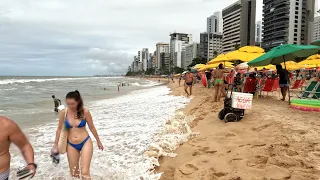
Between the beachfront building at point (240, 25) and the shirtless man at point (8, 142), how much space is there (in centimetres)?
11999

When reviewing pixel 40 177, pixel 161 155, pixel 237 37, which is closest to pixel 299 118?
pixel 161 155

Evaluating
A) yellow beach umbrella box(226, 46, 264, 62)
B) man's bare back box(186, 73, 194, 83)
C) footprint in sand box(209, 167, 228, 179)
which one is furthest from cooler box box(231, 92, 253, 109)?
man's bare back box(186, 73, 194, 83)

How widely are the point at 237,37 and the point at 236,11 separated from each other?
12922 mm

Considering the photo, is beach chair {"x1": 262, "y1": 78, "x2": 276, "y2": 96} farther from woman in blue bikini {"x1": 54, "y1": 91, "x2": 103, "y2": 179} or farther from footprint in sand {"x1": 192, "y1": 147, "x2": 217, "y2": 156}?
woman in blue bikini {"x1": 54, "y1": 91, "x2": 103, "y2": 179}

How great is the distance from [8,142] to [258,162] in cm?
298

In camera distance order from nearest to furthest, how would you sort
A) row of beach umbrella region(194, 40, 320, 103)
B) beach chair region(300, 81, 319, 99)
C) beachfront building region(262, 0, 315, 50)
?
row of beach umbrella region(194, 40, 320, 103)
beach chair region(300, 81, 319, 99)
beachfront building region(262, 0, 315, 50)

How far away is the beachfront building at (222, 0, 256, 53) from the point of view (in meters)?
118

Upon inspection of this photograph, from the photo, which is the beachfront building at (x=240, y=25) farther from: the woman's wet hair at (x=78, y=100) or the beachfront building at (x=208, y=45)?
the woman's wet hair at (x=78, y=100)

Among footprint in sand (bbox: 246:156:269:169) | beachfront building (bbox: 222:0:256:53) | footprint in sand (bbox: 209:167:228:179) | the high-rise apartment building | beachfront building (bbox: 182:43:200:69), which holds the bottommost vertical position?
footprint in sand (bbox: 209:167:228:179)

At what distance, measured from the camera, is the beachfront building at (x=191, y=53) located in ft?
490

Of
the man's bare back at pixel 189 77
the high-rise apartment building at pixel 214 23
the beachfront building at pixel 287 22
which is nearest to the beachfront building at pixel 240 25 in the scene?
the beachfront building at pixel 287 22

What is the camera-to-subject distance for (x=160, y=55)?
189 metres

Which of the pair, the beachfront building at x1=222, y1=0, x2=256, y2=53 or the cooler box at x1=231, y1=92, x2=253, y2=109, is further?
the beachfront building at x1=222, y1=0, x2=256, y2=53

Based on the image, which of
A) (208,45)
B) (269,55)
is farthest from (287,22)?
(269,55)
